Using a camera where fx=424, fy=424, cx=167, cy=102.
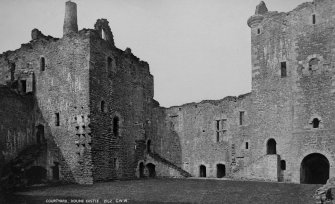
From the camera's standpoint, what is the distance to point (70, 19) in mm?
29547

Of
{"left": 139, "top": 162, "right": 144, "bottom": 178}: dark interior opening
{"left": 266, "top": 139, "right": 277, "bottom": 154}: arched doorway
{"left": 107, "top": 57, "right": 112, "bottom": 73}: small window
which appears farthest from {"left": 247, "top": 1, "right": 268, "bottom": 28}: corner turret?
{"left": 139, "top": 162, "right": 144, "bottom": 178}: dark interior opening

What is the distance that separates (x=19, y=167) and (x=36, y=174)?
2780mm

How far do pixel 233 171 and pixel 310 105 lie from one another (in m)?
6.88

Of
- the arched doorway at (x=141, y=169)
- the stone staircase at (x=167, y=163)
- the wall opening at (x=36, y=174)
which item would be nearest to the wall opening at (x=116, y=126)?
the arched doorway at (x=141, y=169)

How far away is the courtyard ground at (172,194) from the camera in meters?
18.0

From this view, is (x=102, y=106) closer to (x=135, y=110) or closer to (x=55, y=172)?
(x=135, y=110)

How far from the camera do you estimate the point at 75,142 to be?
25.8m

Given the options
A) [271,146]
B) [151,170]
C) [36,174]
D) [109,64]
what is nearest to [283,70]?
[271,146]

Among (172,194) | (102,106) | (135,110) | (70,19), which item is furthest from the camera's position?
(135,110)

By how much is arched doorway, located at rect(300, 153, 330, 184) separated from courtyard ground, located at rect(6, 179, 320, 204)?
4978mm

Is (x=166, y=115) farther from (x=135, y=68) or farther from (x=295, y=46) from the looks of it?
(x=295, y=46)

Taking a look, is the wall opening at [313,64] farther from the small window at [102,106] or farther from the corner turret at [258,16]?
the small window at [102,106]

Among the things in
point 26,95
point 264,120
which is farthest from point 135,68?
point 264,120

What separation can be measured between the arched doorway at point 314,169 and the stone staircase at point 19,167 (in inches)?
641
